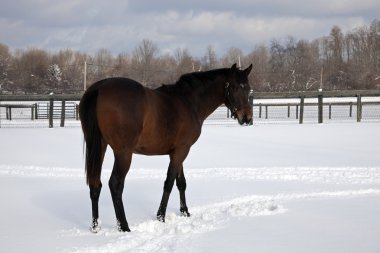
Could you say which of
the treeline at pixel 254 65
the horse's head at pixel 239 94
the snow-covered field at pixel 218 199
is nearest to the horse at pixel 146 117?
the horse's head at pixel 239 94

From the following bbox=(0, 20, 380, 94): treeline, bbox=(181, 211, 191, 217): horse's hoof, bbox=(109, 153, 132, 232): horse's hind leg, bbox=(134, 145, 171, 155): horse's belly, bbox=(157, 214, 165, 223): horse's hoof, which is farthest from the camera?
bbox=(0, 20, 380, 94): treeline

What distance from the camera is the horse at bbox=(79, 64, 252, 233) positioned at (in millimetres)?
4316

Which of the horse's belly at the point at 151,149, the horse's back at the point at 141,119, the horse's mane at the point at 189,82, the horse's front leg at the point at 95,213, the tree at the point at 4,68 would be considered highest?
the tree at the point at 4,68

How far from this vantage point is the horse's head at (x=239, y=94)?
524 centimetres

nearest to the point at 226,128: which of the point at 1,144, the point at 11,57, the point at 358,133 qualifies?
the point at 358,133

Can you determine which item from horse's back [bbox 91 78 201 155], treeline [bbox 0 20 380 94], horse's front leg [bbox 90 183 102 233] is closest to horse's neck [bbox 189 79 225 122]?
horse's back [bbox 91 78 201 155]

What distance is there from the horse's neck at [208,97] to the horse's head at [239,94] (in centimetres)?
13

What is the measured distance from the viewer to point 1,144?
1116cm

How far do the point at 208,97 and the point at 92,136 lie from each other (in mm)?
1713

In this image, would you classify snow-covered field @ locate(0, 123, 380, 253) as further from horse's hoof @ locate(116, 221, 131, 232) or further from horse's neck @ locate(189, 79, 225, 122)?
horse's neck @ locate(189, 79, 225, 122)

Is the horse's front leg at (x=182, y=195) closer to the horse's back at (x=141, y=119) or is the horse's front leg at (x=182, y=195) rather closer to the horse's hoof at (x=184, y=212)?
the horse's hoof at (x=184, y=212)

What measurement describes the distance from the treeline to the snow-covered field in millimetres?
44437

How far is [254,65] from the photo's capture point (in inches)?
2697

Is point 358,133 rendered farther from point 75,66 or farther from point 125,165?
point 75,66
